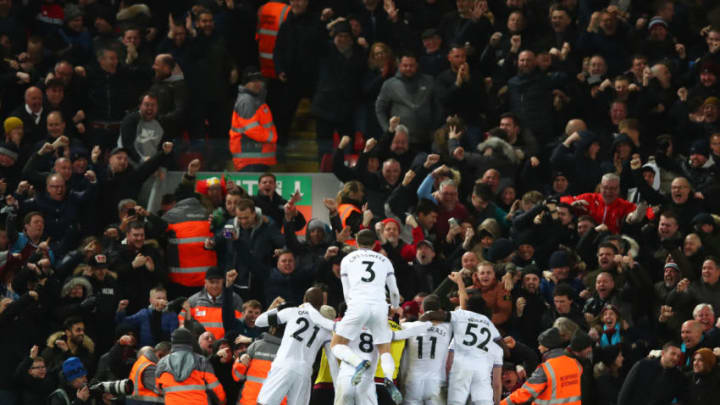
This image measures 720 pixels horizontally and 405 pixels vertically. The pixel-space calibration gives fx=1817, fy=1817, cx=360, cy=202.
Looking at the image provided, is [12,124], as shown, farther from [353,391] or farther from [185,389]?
[353,391]

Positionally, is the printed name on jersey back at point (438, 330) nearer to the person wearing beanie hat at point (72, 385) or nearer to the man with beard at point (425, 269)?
the man with beard at point (425, 269)

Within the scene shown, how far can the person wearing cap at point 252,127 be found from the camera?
24953 mm

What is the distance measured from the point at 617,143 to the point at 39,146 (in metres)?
7.84

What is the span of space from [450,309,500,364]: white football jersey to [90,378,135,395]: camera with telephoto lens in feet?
12.2

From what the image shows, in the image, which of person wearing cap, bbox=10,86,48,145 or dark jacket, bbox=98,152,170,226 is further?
person wearing cap, bbox=10,86,48,145

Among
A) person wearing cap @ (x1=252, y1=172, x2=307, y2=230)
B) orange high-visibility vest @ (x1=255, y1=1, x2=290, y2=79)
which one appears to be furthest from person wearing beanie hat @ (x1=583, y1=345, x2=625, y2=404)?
orange high-visibility vest @ (x1=255, y1=1, x2=290, y2=79)

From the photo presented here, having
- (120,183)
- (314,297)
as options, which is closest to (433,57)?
(120,183)

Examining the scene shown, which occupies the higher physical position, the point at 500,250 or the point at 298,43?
the point at 298,43

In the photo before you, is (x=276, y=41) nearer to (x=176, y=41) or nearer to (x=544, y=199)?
(x=176, y=41)

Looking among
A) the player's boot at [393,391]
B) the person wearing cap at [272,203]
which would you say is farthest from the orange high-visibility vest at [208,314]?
the player's boot at [393,391]

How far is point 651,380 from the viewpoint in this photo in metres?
20.8

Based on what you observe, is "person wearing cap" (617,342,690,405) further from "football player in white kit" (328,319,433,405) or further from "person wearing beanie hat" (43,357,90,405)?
"person wearing beanie hat" (43,357,90,405)

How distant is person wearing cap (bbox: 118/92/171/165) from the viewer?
2472 centimetres

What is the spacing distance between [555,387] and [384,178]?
5044 millimetres
